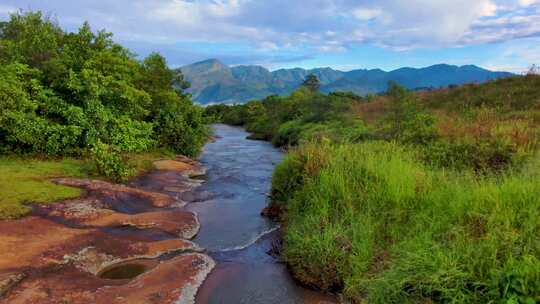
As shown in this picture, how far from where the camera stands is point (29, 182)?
10.8m

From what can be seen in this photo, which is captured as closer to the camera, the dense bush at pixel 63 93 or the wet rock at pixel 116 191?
the wet rock at pixel 116 191

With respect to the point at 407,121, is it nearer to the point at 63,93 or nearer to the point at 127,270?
the point at 127,270

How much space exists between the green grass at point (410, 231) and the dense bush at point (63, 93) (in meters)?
9.63

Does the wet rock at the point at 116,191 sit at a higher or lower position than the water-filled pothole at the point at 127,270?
higher

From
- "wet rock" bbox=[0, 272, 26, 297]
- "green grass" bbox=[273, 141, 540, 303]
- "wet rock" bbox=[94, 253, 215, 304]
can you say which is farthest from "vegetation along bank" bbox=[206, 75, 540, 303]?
"wet rock" bbox=[0, 272, 26, 297]

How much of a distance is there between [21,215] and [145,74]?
50.0 ft

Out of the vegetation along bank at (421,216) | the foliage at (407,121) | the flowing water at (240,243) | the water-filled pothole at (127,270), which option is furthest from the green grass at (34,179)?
the foliage at (407,121)

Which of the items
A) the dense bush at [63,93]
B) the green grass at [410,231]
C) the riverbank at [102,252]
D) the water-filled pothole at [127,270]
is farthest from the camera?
the dense bush at [63,93]

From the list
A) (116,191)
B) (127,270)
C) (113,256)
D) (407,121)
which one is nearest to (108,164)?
(116,191)

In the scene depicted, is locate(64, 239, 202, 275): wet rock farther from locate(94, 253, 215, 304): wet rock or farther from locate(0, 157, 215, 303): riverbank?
locate(94, 253, 215, 304): wet rock

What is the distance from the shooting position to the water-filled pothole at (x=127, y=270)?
6805 mm

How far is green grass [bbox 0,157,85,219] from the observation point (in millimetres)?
9031

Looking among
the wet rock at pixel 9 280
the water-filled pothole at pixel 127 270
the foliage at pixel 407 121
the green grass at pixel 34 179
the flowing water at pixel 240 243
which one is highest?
the foliage at pixel 407 121

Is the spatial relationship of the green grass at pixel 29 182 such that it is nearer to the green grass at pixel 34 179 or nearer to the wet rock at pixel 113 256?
the green grass at pixel 34 179
